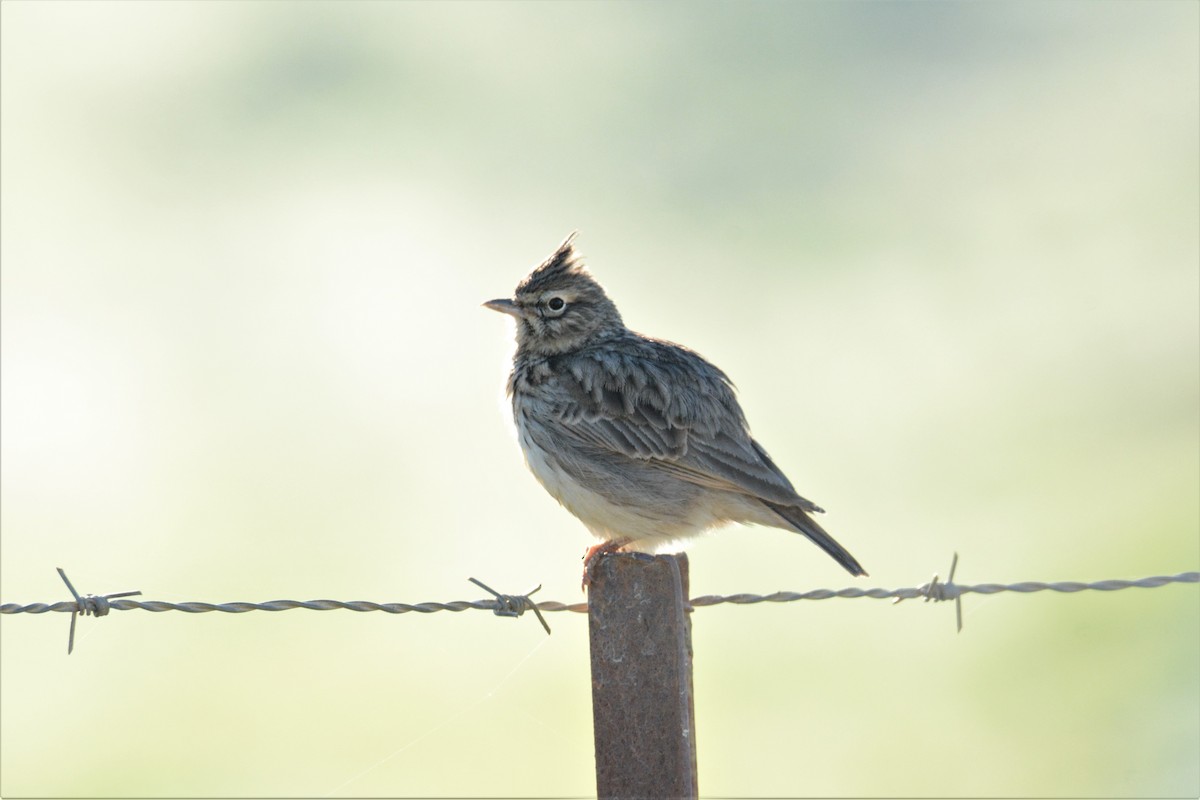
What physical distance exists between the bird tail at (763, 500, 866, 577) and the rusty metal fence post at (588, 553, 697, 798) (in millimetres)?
2152

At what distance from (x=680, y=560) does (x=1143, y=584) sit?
2.03m

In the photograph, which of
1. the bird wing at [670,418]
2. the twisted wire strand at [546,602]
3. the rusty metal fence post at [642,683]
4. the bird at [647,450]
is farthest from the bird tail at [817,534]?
the rusty metal fence post at [642,683]

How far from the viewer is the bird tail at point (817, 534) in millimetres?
6609

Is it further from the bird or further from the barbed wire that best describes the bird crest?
the barbed wire

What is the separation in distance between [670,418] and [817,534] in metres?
1.05

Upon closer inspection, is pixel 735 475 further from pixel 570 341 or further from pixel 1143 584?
pixel 1143 584

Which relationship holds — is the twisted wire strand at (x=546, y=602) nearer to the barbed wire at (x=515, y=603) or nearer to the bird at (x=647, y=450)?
the barbed wire at (x=515, y=603)

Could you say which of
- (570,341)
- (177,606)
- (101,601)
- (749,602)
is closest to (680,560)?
(749,602)

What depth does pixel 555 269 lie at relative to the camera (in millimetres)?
→ 8406

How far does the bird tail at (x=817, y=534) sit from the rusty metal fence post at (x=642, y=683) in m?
2.15

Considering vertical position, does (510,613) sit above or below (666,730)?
above

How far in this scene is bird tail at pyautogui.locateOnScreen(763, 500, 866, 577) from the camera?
661 cm

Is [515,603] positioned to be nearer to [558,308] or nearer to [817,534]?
[817,534]

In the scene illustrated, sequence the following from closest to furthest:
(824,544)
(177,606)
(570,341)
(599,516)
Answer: (177,606) < (824,544) < (599,516) < (570,341)
